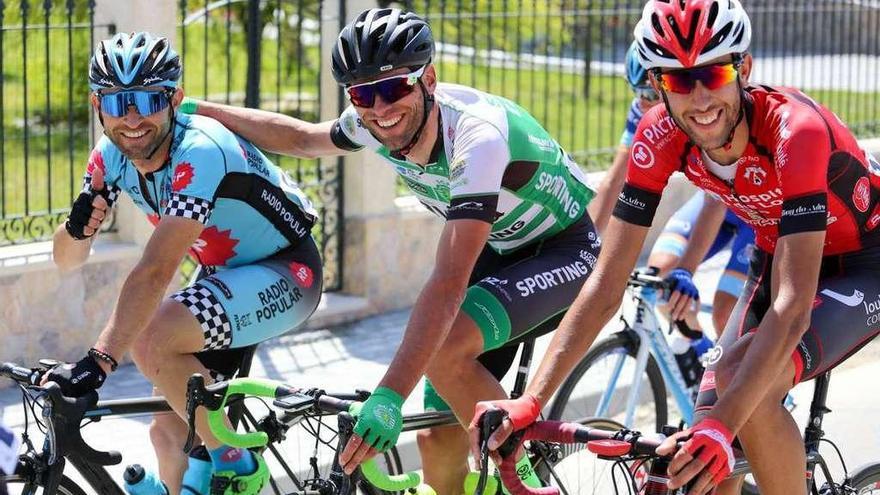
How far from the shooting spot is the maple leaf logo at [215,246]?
518 cm

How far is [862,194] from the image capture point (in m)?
4.59

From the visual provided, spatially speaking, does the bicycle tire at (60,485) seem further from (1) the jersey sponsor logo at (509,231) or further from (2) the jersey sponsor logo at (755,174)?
(2) the jersey sponsor logo at (755,174)

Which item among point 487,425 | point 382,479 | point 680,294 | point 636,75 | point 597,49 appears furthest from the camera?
point 597,49

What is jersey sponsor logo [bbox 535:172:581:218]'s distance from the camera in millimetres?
5078

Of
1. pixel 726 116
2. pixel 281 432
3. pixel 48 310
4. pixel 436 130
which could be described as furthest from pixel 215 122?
pixel 48 310

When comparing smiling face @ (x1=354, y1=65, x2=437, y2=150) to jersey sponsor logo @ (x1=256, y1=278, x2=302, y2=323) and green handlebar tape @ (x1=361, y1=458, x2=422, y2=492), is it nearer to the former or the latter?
jersey sponsor logo @ (x1=256, y1=278, x2=302, y2=323)

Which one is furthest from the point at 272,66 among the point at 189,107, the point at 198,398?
the point at 198,398

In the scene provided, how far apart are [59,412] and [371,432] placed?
1019 mm

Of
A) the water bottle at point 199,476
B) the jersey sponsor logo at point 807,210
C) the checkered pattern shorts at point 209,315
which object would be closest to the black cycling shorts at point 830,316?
the jersey sponsor logo at point 807,210

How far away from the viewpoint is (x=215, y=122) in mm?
5160

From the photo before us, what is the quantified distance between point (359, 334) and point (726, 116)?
5325mm

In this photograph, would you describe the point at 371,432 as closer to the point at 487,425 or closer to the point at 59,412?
the point at 487,425

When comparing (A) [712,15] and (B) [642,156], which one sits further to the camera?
(B) [642,156]

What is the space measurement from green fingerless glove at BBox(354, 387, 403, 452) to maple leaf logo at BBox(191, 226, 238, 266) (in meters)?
1.43
